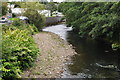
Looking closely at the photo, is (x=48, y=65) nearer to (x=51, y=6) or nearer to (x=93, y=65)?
(x=93, y=65)

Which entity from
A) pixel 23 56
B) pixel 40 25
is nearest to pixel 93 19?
pixel 23 56

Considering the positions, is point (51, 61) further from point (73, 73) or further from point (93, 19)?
point (93, 19)

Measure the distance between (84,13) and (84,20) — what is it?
997 millimetres

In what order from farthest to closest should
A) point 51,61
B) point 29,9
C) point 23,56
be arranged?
point 29,9 → point 51,61 → point 23,56

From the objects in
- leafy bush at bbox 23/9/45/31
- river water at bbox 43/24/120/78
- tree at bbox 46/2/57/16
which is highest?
tree at bbox 46/2/57/16

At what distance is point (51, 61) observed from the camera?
30.7ft

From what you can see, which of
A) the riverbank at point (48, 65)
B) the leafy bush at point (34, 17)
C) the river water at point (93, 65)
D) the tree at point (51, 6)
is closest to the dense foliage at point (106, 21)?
the river water at point (93, 65)

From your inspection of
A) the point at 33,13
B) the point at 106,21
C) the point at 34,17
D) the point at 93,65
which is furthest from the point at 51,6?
the point at 93,65

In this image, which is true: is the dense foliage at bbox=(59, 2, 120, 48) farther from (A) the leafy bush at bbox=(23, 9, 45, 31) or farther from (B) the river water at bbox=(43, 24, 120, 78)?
(A) the leafy bush at bbox=(23, 9, 45, 31)

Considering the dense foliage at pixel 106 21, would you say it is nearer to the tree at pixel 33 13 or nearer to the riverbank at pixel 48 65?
the riverbank at pixel 48 65

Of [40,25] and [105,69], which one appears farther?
[40,25]

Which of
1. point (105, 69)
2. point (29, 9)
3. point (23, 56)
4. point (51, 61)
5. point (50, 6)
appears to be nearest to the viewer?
point (23, 56)

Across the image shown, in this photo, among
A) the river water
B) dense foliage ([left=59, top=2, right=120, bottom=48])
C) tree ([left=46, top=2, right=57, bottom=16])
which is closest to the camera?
the river water

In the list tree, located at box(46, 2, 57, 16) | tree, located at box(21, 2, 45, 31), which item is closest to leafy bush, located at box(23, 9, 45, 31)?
tree, located at box(21, 2, 45, 31)
